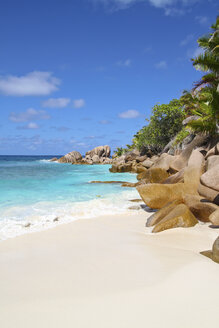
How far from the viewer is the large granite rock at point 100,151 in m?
67.7

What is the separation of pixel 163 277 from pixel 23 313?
5.67 feet

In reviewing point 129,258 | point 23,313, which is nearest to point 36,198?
point 129,258

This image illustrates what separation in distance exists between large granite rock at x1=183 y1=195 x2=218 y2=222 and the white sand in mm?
921

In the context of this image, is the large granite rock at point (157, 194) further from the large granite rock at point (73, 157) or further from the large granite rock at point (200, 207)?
the large granite rock at point (73, 157)

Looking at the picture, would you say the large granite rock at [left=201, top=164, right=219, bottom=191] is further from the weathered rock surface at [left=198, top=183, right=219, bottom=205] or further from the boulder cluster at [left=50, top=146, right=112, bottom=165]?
the boulder cluster at [left=50, top=146, right=112, bottom=165]

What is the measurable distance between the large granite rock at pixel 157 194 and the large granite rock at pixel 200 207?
4.19 ft

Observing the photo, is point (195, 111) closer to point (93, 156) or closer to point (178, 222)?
point (178, 222)

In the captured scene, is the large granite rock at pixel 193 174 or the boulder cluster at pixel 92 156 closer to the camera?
Answer: the large granite rock at pixel 193 174

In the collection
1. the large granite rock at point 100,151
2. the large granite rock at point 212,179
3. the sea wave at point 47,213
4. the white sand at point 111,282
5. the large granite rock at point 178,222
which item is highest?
the large granite rock at point 100,151

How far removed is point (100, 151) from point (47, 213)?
59.4 m

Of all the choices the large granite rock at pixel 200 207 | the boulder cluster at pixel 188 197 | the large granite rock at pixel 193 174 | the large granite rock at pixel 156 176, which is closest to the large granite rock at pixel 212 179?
the boulder cluster at pixel 188 197

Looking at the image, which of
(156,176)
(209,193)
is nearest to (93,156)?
(156,176)

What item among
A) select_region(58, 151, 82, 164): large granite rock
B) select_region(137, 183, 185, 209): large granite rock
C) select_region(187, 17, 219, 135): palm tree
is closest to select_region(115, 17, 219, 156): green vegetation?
select_region(187, 17, 219, 135): palm tree

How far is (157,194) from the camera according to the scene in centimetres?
795
